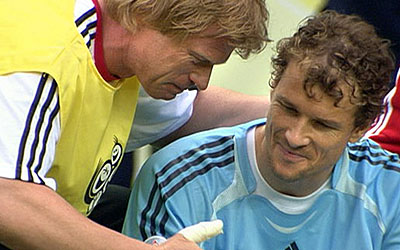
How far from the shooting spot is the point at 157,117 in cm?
238

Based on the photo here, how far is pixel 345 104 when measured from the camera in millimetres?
2094

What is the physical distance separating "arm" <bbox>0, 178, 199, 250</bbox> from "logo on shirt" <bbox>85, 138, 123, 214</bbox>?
360 mm

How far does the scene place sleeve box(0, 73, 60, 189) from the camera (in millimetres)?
1698

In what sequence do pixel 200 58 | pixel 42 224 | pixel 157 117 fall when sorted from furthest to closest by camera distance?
pixel 157 117, pixel 200 58, pixel 42 224

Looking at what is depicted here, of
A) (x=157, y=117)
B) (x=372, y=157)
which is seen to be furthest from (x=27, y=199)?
(x=372, y=157)

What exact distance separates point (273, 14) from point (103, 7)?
100 cm

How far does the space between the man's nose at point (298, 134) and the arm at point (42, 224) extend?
0.45 m

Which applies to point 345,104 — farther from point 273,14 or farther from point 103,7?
point 273,14

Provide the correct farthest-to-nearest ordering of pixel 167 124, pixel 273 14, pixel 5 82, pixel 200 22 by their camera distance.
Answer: pixel 273 14 < pixel 167 124 < pixel 200 22 < pixel 5 82

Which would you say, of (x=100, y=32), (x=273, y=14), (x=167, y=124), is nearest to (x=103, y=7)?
(x=100, y=32)

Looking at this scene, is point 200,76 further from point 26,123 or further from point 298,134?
point 26,123

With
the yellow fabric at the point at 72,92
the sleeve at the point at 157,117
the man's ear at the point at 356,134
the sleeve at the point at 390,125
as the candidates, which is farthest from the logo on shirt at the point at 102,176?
the sleeve at the point at 390,125

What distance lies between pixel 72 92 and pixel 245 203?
0.51 meters

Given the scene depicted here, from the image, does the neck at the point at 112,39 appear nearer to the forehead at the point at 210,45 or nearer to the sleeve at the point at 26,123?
the forehead at the point at 210,45
